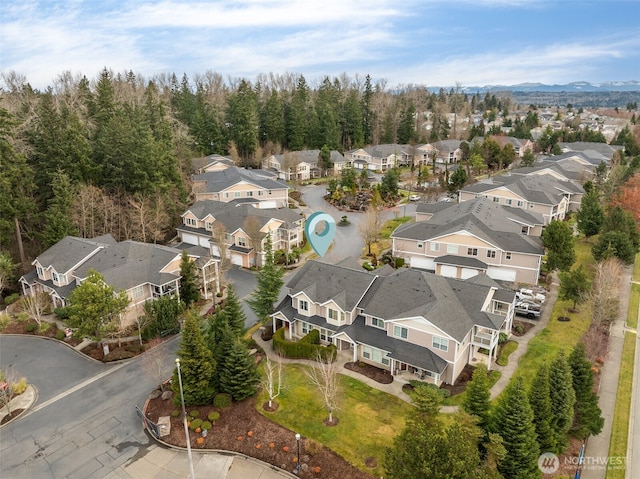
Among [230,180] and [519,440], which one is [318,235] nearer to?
[230,180]

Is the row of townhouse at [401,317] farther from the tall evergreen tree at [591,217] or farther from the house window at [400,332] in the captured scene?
the tall evergreen tree at [591,217]

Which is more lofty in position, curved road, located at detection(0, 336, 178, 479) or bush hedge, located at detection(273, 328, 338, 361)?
bush hedge, located at detection(273, 328, 338, 361)

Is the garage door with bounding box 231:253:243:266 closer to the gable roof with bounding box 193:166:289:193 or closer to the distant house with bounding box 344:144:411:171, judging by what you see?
the gable roof with bounding box 193:166:289:193

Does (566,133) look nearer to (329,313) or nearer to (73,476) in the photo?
(329,313)

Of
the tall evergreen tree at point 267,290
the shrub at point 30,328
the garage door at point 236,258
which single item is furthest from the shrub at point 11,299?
the tall evergreen tree at point 267,290

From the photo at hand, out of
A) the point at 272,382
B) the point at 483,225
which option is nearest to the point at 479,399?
the point at 272,382

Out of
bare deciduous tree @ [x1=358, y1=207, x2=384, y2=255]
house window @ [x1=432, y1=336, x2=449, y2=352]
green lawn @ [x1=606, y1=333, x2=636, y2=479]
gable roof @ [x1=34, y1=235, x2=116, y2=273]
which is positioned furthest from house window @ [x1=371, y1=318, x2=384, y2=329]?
gable roof @ [x1=34, y1=235, x2=116, y2=273]
